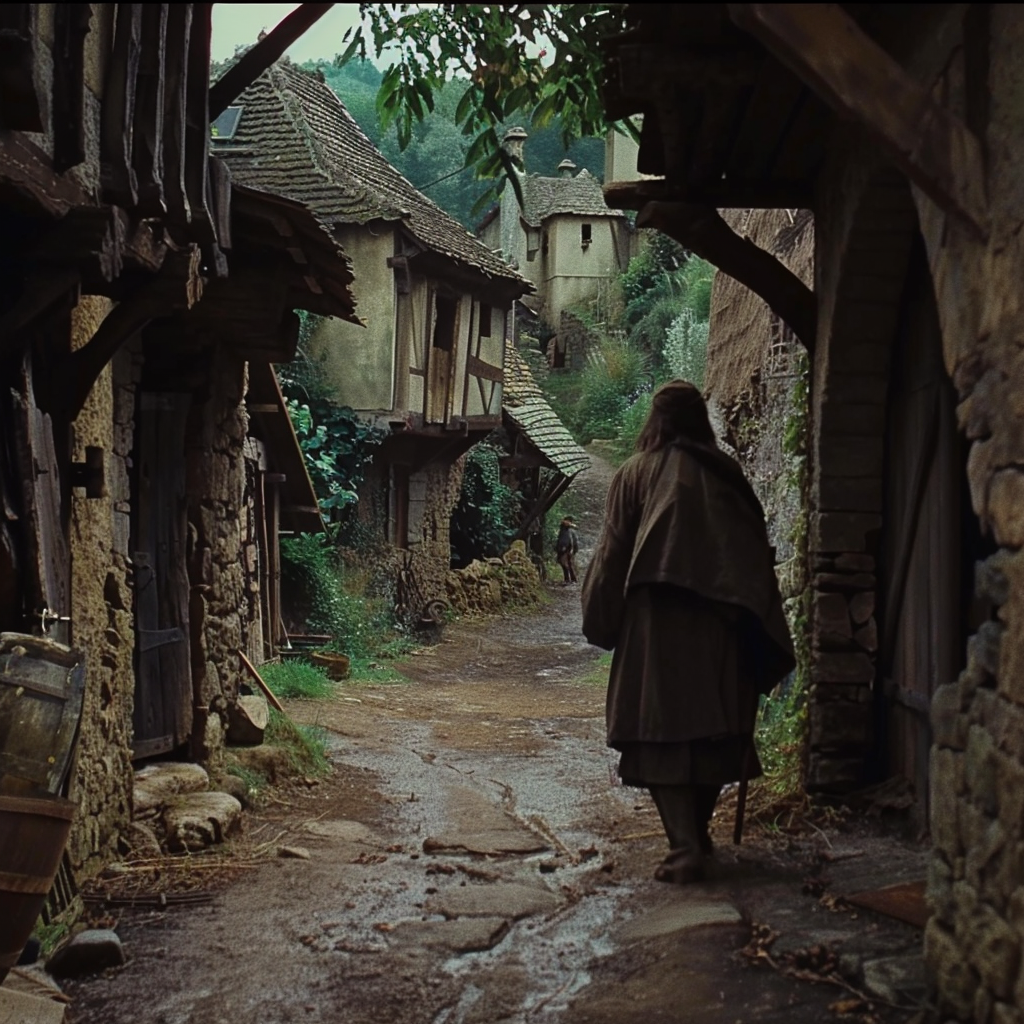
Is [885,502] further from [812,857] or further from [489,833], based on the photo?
[489,833]

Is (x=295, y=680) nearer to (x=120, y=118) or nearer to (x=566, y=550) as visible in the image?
(x=120, y=118)

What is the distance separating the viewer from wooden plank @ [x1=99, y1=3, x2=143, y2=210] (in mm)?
5255

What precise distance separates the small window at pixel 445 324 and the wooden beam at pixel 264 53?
13.8 meters

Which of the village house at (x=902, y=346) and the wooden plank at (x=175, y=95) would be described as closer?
the village house at (x=902, y=346)

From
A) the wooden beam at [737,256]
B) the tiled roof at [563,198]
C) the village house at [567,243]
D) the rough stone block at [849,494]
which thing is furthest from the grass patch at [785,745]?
the tiled roof at [563,198]

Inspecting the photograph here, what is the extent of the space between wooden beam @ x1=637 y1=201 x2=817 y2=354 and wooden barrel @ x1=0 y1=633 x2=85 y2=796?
3.50 m

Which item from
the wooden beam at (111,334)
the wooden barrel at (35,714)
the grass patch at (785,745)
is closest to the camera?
the wooden barrel at (35,714)

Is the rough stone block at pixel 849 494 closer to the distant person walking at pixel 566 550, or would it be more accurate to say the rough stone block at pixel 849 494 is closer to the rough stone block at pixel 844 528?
the rough stone block at pixel 844 528

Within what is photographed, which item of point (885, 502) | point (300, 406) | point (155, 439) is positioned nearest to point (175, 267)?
point (155, 439)

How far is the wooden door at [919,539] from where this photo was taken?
5605mm

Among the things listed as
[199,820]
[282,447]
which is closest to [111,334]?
[199,820]

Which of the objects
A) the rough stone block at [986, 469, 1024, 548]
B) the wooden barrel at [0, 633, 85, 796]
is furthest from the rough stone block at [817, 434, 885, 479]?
the wooden barrel at [0, 633, 85, 796]

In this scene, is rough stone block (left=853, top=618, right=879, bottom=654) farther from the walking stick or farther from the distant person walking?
the distant person walking

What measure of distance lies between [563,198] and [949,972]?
138ft
